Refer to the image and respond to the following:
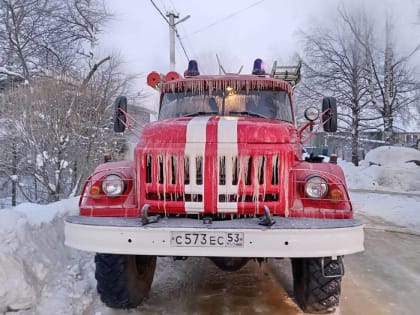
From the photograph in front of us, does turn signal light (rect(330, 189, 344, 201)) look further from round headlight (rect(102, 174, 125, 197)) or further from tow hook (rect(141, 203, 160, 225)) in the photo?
round headlight (rect(102, 174, 125, 197))

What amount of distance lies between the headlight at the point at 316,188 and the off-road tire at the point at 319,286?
0.65 metres

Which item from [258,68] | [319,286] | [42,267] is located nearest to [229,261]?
[319,286]

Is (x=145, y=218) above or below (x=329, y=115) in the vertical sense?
below

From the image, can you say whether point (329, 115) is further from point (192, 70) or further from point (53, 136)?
point (53, 136)

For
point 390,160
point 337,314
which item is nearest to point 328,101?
point 337,314

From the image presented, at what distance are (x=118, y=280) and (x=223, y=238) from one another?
1410mm

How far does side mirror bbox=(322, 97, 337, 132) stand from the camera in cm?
512

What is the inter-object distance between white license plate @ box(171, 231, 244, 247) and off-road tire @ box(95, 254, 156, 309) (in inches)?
40.6

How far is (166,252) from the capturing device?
133 inches

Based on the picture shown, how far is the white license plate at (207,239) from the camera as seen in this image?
3344 millimetres

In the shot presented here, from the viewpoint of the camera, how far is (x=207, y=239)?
3371 millimetres

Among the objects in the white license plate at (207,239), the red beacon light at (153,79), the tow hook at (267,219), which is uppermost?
the red beacon light at (153,79)

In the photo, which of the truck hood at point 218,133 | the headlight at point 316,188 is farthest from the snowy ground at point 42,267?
the headlight at point 316,188

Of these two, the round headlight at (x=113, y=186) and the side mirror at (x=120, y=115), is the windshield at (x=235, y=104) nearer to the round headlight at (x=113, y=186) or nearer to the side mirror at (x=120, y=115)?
the side mirror at (x=120, y=115)
